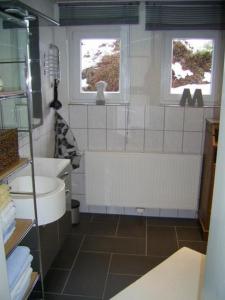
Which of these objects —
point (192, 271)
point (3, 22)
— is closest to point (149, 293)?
point (192, 271)

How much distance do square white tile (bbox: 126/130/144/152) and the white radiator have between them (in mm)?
108

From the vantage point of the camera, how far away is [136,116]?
116 inches

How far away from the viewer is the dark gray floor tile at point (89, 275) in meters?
2.10

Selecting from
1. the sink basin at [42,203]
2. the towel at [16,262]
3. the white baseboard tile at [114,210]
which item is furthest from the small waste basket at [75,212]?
the towel at [16,262]

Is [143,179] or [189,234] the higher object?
[143,179]

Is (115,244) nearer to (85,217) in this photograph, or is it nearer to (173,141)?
(85,217)

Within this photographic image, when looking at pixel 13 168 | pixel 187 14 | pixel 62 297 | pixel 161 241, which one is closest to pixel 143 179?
pixel 161 241

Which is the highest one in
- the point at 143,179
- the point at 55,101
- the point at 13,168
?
the point at 55,101

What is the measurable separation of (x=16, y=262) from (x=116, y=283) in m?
0.92

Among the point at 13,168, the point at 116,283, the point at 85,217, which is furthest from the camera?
the point at 85,217

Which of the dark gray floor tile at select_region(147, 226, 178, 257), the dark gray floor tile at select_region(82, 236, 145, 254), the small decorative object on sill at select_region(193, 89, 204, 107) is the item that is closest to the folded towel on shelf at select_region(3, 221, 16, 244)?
the dark gray floor tile at select_region(82, 236, 145, 254)

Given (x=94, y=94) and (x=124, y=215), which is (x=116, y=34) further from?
(x=124, y=215)

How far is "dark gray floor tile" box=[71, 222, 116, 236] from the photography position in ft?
9.41

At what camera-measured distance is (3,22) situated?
1.89 meters
